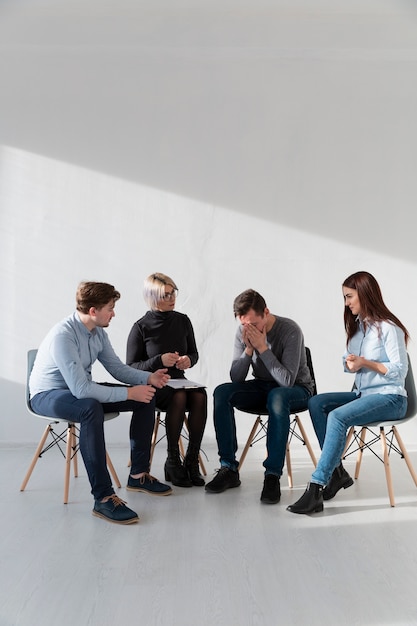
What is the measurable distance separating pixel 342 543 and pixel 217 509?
2.36ft

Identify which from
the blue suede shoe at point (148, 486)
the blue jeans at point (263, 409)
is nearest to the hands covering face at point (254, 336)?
the blue jeans at point (263, 409)

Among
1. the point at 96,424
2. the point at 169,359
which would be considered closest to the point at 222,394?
the point at 169,359

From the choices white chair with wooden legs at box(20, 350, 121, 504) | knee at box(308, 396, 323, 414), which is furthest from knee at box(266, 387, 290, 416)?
white chair with wooden legs at box(20, 350, 121, 504)

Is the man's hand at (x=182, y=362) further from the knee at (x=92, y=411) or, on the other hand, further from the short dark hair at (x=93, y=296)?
the knee at (x=92, y=411)

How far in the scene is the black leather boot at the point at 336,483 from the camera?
12.0ft

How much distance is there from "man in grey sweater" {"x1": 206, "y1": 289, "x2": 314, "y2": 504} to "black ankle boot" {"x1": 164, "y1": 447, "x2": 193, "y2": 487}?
0.17 metres

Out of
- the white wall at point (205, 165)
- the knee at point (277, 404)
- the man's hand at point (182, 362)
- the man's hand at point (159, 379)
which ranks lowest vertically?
the knee at point (277, 404)

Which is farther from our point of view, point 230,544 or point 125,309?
point 125,309

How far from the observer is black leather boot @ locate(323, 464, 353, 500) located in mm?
3658

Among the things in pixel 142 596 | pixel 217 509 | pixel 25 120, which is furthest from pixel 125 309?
pixel 142 596

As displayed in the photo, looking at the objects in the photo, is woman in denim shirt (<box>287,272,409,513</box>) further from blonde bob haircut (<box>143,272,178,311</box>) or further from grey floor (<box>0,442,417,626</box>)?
blonde bob haircut (<box>143,272,178,311</box>)

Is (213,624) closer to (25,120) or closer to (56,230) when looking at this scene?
(56,230)

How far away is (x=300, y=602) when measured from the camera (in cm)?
234

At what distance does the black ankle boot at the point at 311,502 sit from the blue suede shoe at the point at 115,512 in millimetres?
734
